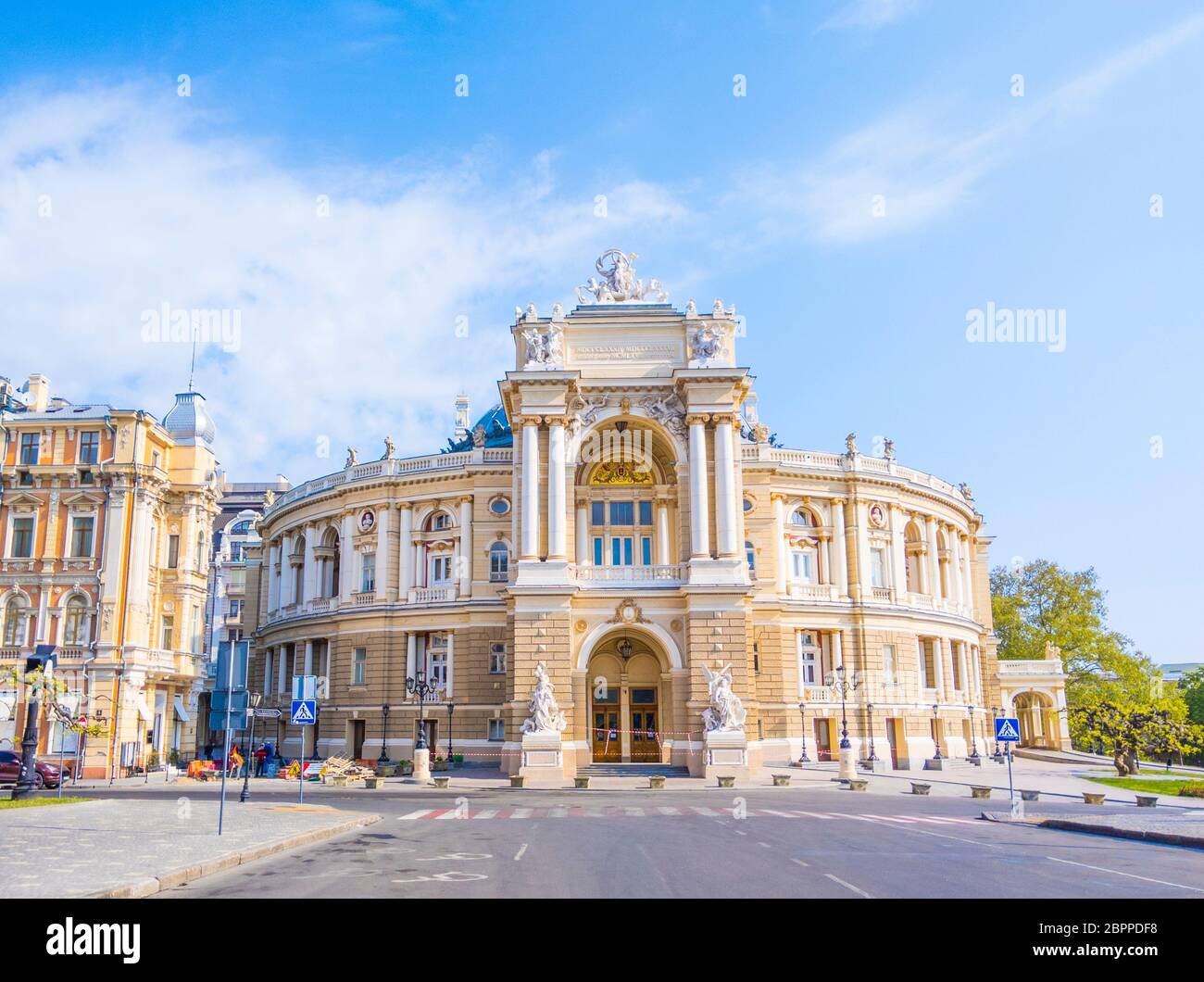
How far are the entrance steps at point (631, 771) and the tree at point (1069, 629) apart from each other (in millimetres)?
44091

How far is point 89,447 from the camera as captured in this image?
47.5 meters

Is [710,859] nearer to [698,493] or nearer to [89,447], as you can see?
[698,493]

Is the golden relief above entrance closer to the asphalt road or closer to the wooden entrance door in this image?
the wooden entrance door

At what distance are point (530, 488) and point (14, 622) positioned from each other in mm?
24189

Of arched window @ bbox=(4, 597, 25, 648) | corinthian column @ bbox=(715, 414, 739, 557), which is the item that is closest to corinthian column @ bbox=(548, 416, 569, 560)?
corinthian column @ bbox=(715, 414, 739, 557)

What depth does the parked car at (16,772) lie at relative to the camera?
125ft

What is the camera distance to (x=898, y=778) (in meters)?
45.0

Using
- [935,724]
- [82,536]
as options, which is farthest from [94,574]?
[935,724]

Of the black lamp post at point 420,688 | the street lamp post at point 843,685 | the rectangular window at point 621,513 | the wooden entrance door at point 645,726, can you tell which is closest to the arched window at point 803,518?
the street lamp post at point 843,685

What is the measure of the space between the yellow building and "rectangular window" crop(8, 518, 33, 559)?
4 cm

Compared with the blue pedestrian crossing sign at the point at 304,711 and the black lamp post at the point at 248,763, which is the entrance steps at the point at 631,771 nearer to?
the black lamp post at the point at 248,763
